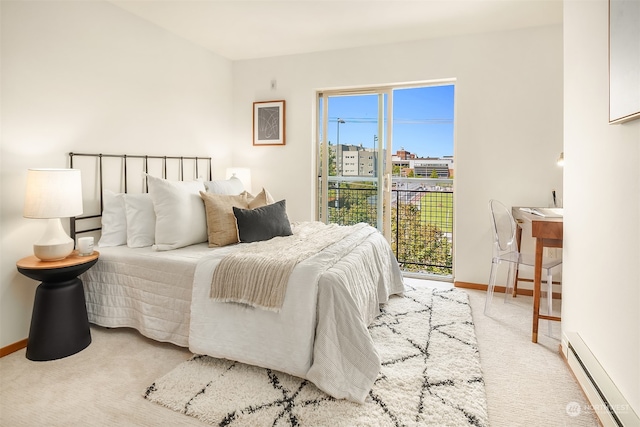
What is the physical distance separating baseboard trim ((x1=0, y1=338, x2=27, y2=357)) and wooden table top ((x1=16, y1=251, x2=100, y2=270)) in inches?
23.2

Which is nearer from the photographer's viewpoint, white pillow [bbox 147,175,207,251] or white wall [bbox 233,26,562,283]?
white pillow [bbox 147,175,207,251]

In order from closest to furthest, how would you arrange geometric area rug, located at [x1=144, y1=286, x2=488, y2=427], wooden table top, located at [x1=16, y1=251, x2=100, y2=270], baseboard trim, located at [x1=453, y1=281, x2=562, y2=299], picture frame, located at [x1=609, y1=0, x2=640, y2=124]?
picture frame, located at [x1=609, y1=0, x2=640, y2=124]
geometric area rug, located at [x1=144, y1=286, x2=488, y2=427]
wooden table top, located at [x1=16, y1=251, x2=100, y2=270]
baseboard trim, located at [x1=453, y1=281, x2=562, y2=299]

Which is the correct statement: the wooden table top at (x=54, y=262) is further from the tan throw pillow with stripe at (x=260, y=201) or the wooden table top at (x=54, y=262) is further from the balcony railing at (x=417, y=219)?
the balcony railing at (x=417, y=219)

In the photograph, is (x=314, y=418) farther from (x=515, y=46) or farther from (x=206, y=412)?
(x=515, y=46)

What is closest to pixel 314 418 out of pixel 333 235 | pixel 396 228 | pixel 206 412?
pixel 206 412

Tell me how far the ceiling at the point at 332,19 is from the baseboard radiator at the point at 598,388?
2650 millimetres

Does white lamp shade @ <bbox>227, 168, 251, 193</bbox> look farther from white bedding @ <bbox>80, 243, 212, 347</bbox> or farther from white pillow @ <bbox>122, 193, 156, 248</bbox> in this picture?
white bedding @ <bbox>80, 243, 212, 347</bbox>

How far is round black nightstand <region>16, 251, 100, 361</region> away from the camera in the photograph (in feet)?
7.57

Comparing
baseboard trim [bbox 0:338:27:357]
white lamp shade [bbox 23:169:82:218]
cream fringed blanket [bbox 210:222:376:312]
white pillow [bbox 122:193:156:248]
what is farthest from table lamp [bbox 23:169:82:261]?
cream fringed blanket [bbox 210:222:376:312]

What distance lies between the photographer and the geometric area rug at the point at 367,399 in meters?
1.76

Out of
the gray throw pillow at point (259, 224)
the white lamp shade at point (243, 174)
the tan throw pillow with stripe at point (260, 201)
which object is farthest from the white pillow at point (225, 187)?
the white lamp shade at point (243, 174)

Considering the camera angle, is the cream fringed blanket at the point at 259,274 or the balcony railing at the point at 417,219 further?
the balcony railing at the point at 417,219

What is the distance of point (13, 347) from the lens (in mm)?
2488

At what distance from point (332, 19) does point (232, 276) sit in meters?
2.51
